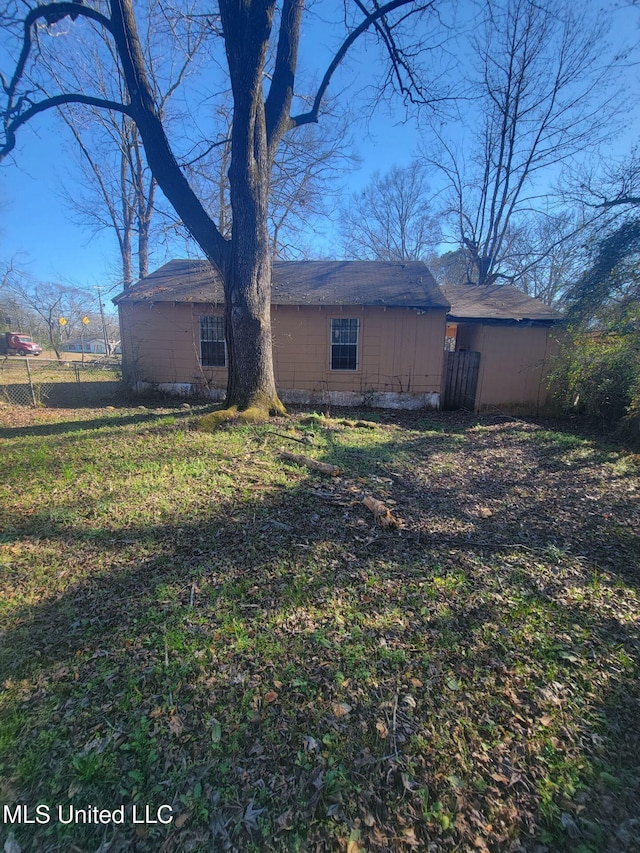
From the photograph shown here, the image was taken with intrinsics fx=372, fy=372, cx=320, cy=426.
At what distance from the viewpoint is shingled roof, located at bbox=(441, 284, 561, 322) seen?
10219mm

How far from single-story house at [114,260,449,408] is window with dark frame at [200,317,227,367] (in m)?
0.03

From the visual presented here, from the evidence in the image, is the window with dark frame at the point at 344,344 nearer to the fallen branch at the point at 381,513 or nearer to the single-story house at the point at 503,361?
the single-story house at the point at 503,361

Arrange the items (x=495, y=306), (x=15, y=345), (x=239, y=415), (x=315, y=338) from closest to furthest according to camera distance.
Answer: (x=239, y=415) → (x=315, y=338) → (x=495, y=306) → (x=15, y=345)

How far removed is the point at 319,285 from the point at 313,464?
7.79 m

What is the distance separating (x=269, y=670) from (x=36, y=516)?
299cm

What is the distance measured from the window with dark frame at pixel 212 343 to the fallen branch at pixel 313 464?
6654 mm

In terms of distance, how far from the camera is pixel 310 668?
2121 millimetres

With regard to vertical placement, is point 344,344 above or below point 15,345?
above

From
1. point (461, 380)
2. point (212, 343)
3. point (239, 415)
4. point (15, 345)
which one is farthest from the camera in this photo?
point (15, 345)

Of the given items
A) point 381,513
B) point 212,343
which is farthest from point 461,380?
point 381,513

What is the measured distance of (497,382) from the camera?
10.6 metres

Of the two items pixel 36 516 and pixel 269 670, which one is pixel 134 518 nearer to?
pixel 36 516

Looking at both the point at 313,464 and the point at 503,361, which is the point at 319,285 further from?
the point at 313,464

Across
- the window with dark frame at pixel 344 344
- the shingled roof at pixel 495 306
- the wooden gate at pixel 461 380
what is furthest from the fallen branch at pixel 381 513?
the shingled roof at pixel 495 306
